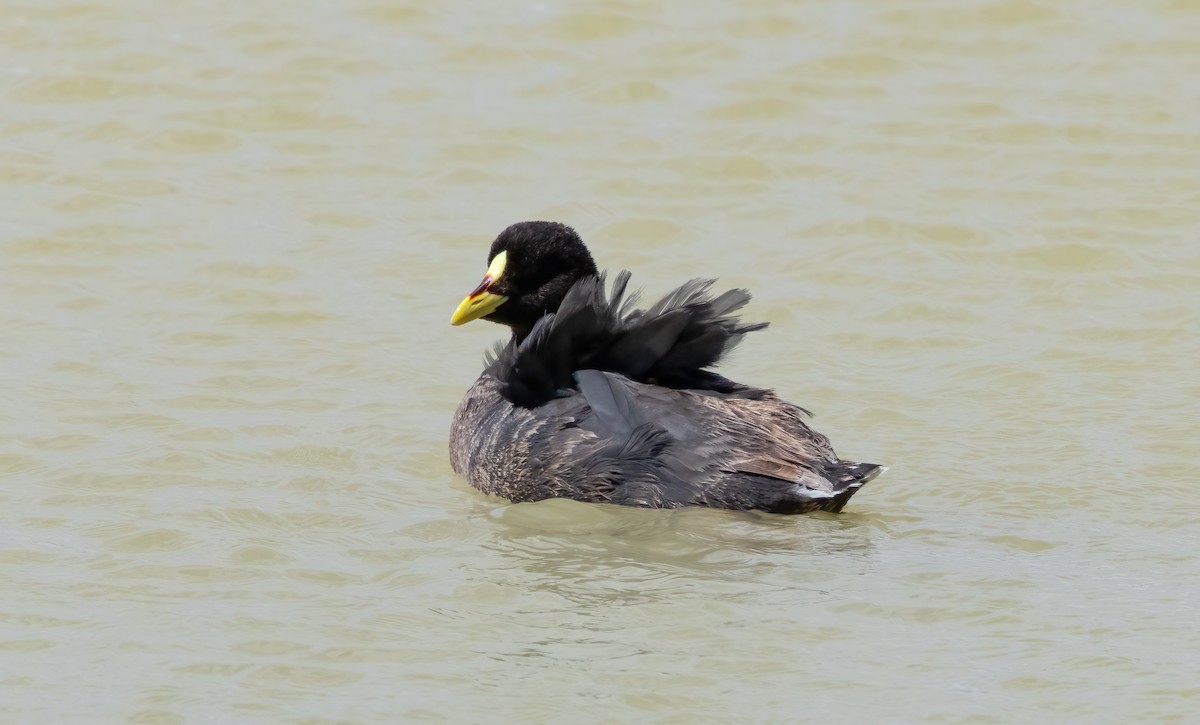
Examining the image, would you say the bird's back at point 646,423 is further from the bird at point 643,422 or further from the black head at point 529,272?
the black head at point 529,272

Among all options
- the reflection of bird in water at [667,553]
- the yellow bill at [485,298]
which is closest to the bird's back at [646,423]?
the reflection of bird in water at [667,553]

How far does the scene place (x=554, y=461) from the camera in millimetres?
8062

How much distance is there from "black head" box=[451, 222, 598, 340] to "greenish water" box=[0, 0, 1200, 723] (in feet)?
2.62

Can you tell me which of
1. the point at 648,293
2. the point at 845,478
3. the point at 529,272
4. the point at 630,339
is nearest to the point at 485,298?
the point at 529,272

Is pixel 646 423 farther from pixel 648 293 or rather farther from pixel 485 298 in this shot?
pixel 648 293

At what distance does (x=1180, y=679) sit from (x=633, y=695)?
169cm

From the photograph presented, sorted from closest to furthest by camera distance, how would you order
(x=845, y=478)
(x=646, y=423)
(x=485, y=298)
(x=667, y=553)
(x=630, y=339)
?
(x=667, y=553), (x=845, y=478), (x=646, y=423), (x=630, y=339), (x=485, y=298)

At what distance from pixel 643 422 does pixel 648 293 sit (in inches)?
132

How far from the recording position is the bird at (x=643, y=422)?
7734 mm

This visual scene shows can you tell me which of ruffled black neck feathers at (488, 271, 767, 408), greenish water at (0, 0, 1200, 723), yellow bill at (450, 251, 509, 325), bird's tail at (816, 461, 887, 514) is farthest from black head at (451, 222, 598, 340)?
bird's tail at (816, 461, 887, 514)

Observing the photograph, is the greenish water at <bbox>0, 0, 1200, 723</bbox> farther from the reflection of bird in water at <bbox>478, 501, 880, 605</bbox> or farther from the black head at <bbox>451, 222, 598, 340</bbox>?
the black head at <bbox>451, 222, 598, 340</bbox>

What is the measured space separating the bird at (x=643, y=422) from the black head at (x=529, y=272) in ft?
1.40

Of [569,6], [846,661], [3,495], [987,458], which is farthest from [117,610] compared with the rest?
[569,6]

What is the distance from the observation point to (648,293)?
440 inches
